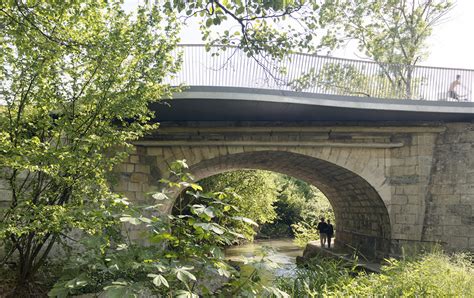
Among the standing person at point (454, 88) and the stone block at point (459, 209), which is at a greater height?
the standing person at point (454, 88)

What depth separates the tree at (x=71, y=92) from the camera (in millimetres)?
4211

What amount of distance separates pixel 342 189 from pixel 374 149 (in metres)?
2.33

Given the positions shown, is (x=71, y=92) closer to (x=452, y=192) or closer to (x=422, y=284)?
(x=422, y=284)

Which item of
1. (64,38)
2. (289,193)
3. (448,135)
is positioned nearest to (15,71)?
(64,38)

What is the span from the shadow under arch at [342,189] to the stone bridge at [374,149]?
10cm

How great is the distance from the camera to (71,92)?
188 inches

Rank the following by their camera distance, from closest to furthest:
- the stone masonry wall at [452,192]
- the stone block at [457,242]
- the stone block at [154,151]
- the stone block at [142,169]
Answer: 1. the stone block at [457,242]
2. the stone masonry wall at [452,192]
3. the stone block at [142,169]
4. the stone block at [154,151]

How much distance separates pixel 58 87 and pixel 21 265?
7.35ft

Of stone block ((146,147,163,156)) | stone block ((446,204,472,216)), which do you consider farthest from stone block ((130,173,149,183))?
stone block ((446,204,472,216))

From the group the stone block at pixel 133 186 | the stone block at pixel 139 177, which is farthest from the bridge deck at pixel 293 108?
the stone block at pixel 133 186

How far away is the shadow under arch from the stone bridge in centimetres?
10

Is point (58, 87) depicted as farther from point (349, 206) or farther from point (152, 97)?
point (349, 206)

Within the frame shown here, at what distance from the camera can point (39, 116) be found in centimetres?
460

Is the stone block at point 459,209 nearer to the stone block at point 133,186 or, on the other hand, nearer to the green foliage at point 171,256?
the stone block at point 133,186
